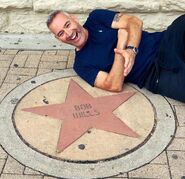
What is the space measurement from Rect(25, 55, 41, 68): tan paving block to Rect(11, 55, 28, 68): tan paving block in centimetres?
4

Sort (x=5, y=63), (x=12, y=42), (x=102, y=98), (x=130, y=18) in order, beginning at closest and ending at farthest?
(x=102, y=98)
(x=130, y=18)
(x=5, y=63)
(x=12, y=42)

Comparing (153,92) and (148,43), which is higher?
(148,43)

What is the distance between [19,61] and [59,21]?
0.85m

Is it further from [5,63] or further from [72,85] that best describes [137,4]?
[5,63]

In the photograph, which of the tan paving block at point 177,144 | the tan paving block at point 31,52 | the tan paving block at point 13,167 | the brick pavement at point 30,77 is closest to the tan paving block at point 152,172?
the brick pavement at point 30,77

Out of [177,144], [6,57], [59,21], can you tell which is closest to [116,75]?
[59,21]

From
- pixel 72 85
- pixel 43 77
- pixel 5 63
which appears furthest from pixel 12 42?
pixel 72 85

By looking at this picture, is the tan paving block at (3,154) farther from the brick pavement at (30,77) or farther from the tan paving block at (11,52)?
the tan paving block at (11,52)

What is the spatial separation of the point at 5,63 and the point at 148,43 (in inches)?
58.7

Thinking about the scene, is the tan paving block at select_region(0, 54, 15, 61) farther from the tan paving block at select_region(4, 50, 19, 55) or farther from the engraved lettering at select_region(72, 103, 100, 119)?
the engraved lettering at select_region(72, 103, 100, 119)

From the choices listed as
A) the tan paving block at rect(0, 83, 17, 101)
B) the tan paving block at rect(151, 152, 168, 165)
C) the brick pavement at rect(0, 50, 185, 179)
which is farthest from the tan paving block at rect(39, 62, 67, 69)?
the tan paving block at rect(151, 152, 168, 165)

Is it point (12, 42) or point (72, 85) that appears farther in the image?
point (12, 42)

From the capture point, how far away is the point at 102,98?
3.35m

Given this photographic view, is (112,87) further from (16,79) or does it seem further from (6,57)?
(6,57)
